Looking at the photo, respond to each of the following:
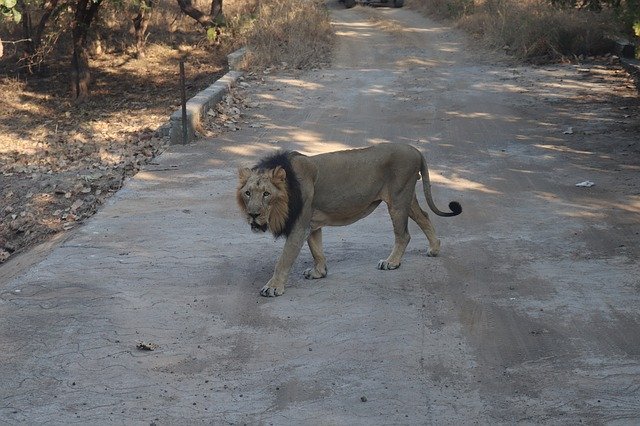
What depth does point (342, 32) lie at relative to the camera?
2722cm

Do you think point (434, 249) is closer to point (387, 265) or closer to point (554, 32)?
point (387, 265)

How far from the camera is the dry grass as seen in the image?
21.5 meters

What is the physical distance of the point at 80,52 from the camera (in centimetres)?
2220

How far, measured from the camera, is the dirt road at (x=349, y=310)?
20.2ft

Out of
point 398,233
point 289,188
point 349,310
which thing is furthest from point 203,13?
point 349,310

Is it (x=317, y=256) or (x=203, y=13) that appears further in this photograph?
(x=203, y=13)


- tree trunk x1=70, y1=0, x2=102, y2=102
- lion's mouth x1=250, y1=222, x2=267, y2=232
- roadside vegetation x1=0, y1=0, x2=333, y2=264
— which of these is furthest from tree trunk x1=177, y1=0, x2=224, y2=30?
lion's mouth x1=250, y1=222, x2=267, y2=232

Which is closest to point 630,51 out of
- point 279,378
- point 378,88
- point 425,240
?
point 378,88

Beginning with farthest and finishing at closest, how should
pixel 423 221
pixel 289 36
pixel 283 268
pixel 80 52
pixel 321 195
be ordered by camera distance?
1. pixel 289 36
2. pixel 80 52
3. pixel 423 221
4. pixel 321 195
5. pixel 283 268

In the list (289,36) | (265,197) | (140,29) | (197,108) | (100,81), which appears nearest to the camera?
(265,197)

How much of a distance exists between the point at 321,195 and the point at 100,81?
1676 cm

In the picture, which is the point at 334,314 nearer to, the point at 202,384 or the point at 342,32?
the point at 202,384

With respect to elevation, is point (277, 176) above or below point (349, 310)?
above

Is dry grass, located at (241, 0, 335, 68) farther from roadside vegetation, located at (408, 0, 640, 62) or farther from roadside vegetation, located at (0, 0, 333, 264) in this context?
roadside vegetation, located at (408, 0, 640, 62)
